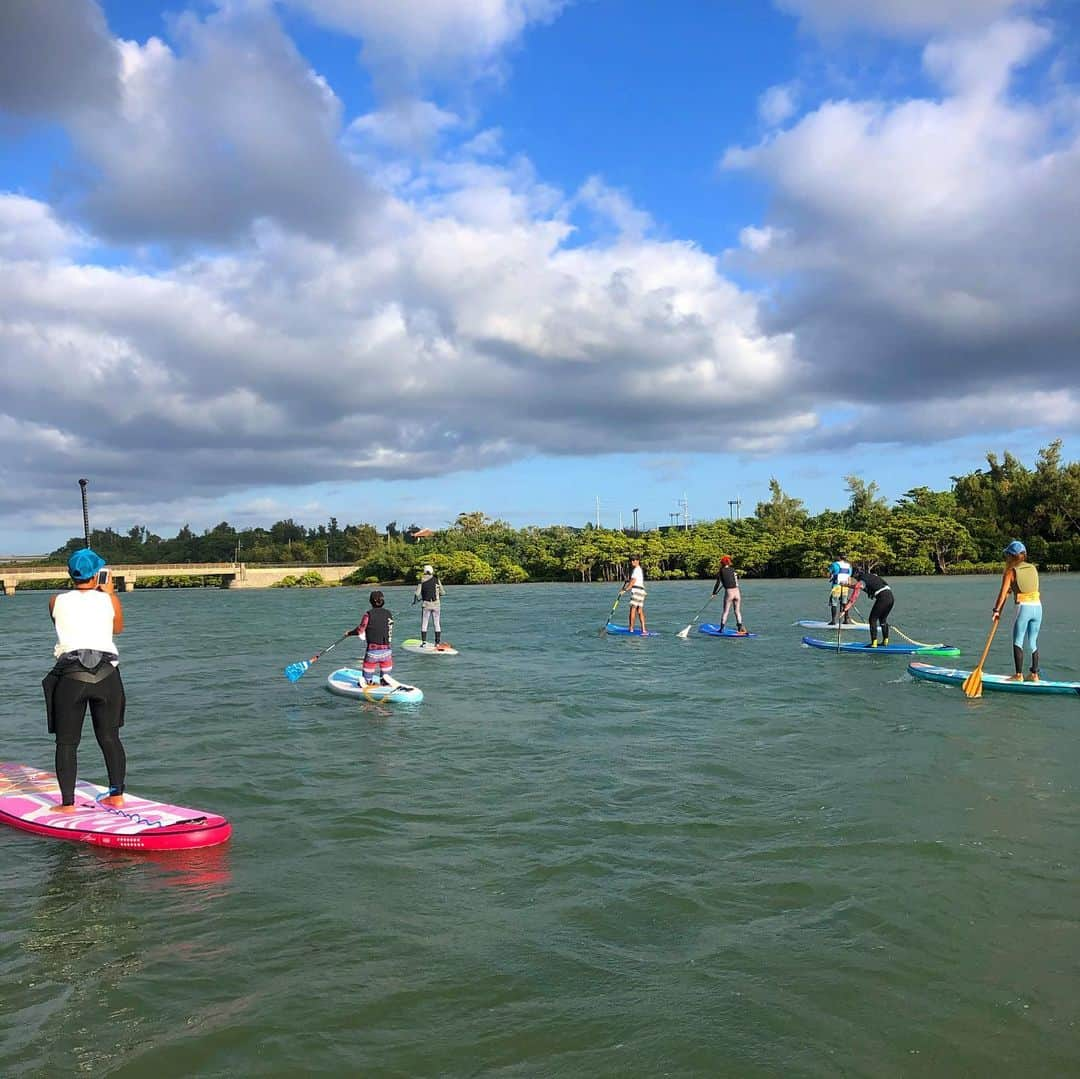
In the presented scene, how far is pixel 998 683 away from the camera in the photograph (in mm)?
15031

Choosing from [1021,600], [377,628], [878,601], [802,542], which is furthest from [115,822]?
[802,542]

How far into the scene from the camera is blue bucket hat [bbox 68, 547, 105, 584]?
773cm

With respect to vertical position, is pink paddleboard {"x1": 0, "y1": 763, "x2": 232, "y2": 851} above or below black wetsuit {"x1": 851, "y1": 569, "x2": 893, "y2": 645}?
below

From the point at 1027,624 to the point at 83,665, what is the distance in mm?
13828

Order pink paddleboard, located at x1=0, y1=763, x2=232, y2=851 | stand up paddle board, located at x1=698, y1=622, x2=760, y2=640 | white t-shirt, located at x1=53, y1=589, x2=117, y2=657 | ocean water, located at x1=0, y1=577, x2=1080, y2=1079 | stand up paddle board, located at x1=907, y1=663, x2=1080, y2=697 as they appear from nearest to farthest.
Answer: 1. ocean water, located at x1=0, y1=577, x2=1080, y2=1079
2. white t-shirt, located at x1=53, y1=589, x2=117, y2=657
3. pink paddleboard, located at x1=0, y1=763, x2=232, y2=851
4. stand up paddle board, located at x1=907, y1=663, x2=1080, y2=697
5. stand up paddle board, located at x1=698, y1=622, x2=760, y2=640

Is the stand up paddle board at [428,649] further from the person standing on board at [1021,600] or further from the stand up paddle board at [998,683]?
the person standing on board at [1021,600]

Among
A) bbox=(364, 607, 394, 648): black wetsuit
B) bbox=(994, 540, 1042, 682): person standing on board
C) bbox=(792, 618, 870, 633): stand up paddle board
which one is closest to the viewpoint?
bbox=(994, 540, 1042, 682): person standing on board

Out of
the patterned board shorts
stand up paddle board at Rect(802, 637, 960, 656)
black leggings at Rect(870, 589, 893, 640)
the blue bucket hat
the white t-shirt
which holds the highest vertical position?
the blue bucket hat

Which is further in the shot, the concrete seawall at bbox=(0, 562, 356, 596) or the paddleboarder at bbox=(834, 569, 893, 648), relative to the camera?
the concrete seawall at bbox=(0, 562, 356, 596)

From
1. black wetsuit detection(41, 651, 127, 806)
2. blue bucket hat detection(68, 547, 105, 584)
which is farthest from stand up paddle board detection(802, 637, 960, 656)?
blue bucket hat detection(68, 547, 105, 584)

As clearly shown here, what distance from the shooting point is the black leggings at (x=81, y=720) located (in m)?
7.55

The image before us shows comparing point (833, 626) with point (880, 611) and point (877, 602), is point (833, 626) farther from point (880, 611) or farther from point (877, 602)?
point (880, 611)

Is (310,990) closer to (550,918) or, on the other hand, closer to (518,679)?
(550,918)

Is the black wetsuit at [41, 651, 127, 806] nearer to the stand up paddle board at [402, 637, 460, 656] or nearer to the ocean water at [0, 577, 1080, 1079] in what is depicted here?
the ocean water at [0, 577, 1080, 1079]
